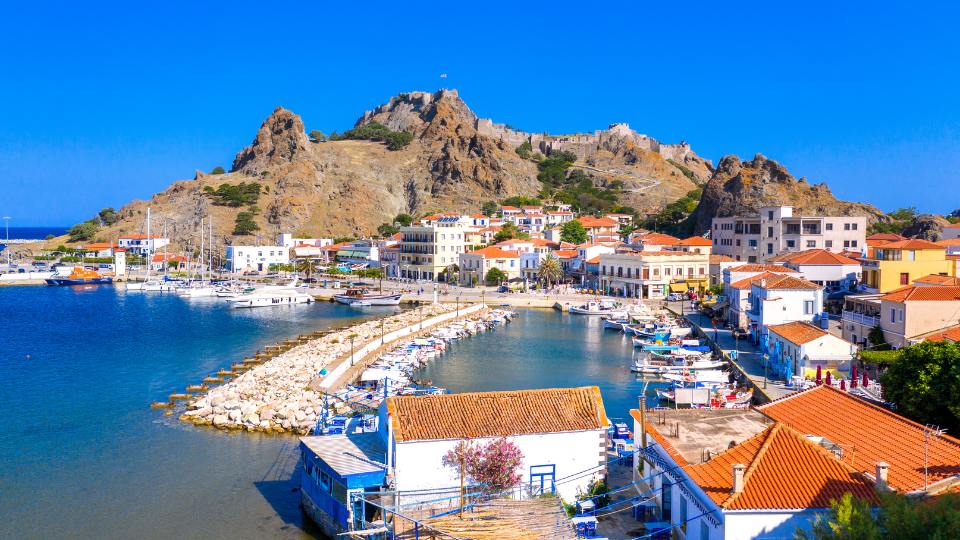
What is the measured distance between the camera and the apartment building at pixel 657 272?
6036cm

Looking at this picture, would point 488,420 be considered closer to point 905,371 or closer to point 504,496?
point 504,496

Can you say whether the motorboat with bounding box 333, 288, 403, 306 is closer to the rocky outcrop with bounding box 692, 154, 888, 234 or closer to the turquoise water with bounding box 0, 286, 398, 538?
the turquoise water with bounding box 0, 286, 398, 538

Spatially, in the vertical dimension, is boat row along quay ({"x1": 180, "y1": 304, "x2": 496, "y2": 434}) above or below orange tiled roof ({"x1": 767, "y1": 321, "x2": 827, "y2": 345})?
below

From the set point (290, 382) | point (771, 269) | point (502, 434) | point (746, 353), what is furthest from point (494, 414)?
→ point (771, 269)

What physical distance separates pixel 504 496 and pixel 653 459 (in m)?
A: 3.18

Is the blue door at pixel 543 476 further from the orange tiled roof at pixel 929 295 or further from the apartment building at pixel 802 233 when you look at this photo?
the apartment building at pixel 802 233

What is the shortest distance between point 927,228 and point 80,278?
286 feet

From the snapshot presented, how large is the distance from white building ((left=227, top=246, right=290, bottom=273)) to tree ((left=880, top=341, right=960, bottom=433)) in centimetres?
8133

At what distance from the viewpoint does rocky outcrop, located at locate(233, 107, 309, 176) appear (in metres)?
126

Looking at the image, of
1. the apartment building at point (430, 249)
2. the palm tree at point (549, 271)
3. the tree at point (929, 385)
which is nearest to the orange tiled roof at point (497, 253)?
the palm tree at point (549, 271)

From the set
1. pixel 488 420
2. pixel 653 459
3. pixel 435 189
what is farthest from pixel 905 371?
pixel 435 189

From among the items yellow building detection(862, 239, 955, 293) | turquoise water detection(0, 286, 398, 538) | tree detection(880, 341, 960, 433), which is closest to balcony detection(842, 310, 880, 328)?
yellow building detection(862, 239, 955, 293)

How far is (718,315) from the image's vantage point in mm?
48500

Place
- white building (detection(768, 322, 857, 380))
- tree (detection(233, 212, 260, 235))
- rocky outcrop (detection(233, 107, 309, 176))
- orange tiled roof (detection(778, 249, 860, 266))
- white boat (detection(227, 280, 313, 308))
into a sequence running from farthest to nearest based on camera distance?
rocky outcrop (detection(233, 107, 309, 176))
tree (detection(233, 212, 260, 235))
white boat (detection(227, 280, 313, 308))
orange tiled roof (detection(778, 249, 860, 266))
white building (detection(768, 322, 857, 380))
